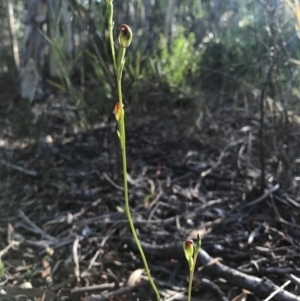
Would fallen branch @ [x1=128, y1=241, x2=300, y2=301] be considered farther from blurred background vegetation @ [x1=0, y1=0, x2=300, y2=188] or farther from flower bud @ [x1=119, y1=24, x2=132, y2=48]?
flower bud @ [x1=119, y1=24, x2=132, y2=48]

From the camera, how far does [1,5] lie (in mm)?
8484

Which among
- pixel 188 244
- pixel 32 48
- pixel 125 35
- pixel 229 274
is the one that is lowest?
pixel 229 274

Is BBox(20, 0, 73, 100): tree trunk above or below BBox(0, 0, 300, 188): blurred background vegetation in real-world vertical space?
above

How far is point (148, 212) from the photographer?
7.67 ft

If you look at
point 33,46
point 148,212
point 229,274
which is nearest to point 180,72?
point 33,46

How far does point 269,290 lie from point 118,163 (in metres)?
1.31

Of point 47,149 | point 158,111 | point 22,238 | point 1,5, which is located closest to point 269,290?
point 22,238

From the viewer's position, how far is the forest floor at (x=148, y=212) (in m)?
1.71

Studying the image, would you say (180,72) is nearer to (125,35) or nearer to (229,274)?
(229,274)

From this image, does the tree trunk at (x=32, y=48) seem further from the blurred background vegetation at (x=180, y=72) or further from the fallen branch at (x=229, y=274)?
the fallen branch at (x=229, y=274)

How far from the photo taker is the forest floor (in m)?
1.71

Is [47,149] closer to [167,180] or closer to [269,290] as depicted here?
[167,180]

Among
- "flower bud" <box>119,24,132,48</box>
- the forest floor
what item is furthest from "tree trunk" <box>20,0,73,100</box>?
"flower bud" <box>119,24,132,48</box>

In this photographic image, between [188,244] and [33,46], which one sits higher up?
[33,46]
